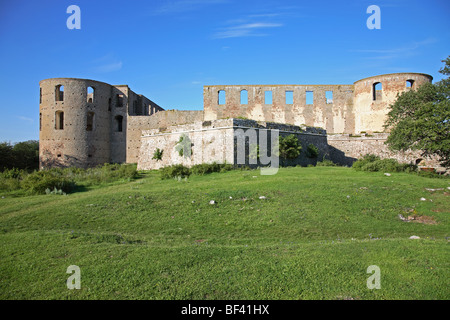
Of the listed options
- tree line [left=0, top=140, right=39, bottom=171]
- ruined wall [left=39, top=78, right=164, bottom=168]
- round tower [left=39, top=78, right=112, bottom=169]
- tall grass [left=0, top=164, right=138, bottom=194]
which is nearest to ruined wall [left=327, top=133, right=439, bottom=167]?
ruined wall [left=39, top=78, right=164, bottom=168]

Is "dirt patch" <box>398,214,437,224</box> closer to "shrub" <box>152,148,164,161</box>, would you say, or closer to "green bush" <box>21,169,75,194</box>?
"green bush" <box>21,169,75,194</box>

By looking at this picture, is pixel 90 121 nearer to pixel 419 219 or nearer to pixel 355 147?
pixel 355 147

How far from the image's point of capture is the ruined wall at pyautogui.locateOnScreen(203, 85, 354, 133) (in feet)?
105

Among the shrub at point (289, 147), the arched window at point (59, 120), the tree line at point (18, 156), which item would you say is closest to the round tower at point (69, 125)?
the arched window at point (59, 120)

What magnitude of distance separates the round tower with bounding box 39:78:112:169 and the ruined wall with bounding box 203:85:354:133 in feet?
36.9

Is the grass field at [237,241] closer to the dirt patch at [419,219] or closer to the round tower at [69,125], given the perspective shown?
the dirt patch at [419,219]

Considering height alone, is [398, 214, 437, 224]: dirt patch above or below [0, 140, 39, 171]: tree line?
below

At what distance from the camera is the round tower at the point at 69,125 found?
3041 centimetres

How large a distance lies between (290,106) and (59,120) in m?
23.1

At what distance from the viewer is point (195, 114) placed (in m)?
31.2

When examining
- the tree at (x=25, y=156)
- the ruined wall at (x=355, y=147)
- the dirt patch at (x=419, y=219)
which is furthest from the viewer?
the tree at (x=25, y=156)

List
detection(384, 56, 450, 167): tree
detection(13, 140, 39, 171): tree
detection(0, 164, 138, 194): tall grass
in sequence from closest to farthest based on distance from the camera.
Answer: detection(0, 164, 138, 194): tall grass, detection(384, 56, 450, 167): tree, detection(13, 140, 39, 171): tree

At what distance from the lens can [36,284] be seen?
204 inches

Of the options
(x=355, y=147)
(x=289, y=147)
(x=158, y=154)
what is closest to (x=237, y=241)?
(x=289, y=147)
